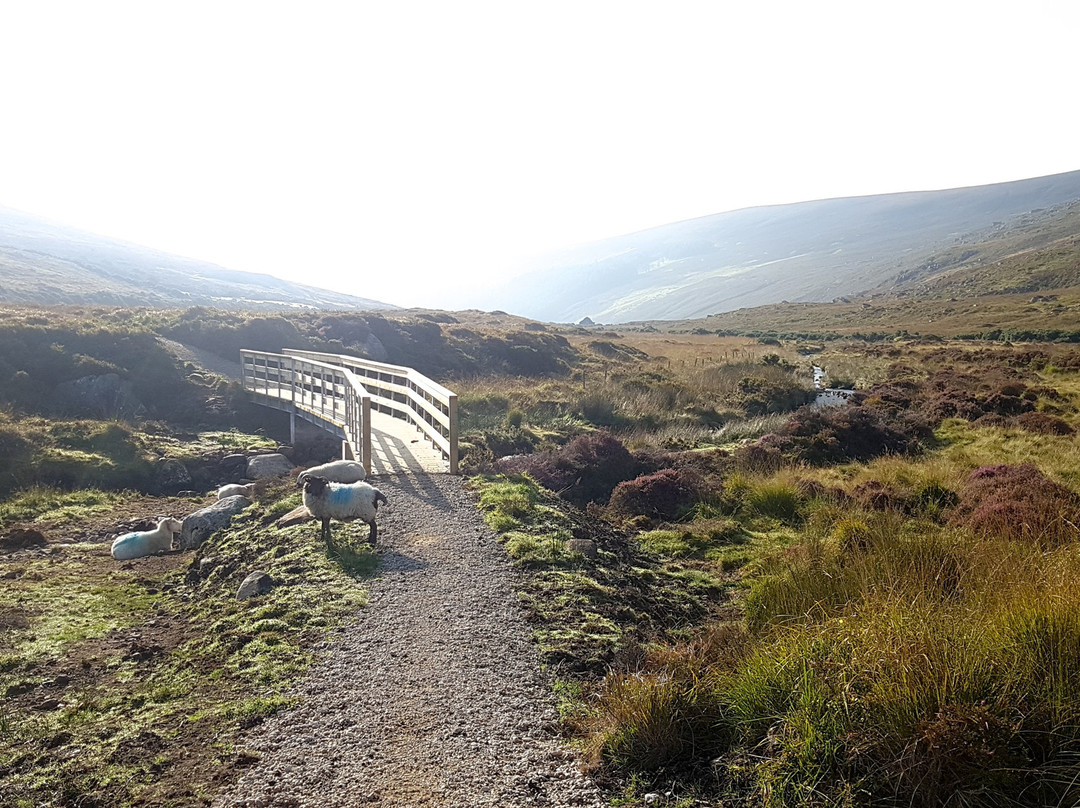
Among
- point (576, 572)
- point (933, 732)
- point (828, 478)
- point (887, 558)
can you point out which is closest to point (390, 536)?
point (576, 572)

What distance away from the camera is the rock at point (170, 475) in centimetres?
1442

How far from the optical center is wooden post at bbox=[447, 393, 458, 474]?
1089 centimetres

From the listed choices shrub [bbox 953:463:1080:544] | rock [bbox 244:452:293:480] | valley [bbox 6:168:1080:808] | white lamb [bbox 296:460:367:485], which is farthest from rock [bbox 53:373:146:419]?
shrub [bbox 953:463:1080:544]

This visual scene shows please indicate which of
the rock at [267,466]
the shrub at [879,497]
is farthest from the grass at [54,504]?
the shrub at [879,497]

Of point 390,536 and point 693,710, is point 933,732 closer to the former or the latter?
point 693,710

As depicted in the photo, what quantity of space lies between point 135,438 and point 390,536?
11177mm

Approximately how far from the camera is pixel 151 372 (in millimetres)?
21578

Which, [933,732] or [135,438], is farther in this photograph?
[135,438]

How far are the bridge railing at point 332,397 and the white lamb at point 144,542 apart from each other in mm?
3114

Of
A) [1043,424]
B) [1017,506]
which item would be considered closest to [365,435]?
[1017,506]

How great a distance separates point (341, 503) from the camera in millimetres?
8008

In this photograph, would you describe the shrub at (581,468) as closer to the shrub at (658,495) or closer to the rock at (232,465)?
the shrub at (658,495)

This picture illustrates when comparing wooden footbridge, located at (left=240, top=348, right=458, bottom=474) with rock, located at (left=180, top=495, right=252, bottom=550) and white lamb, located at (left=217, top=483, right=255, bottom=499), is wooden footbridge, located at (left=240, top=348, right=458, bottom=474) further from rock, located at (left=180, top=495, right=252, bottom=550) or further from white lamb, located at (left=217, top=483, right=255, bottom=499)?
rock, located at (left=180, top=495, right=252, bottom=550)

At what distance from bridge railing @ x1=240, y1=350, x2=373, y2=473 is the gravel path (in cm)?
477
